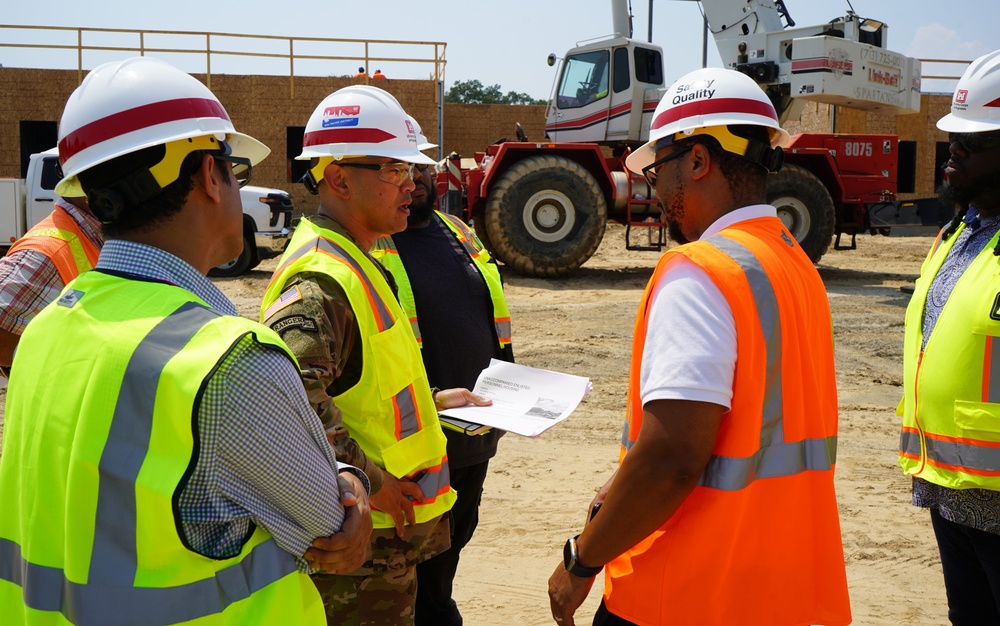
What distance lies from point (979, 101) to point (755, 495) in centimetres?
179

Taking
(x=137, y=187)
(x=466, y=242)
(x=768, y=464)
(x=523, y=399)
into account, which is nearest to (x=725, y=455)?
(x=768, y=464)

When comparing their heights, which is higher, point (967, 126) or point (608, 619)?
point (967, 126)

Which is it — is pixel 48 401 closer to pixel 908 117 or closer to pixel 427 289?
pixel 427 289

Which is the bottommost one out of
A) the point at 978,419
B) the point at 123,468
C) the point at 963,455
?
the point at 963,455

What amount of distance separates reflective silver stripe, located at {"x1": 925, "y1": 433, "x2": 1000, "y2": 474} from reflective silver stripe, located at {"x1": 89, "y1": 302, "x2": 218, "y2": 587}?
94.9 inches

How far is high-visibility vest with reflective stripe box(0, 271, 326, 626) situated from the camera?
1441 mm

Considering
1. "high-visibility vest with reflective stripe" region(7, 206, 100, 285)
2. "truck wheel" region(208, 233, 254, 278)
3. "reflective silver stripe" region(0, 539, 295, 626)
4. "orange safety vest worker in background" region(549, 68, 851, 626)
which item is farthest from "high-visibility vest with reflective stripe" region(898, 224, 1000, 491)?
"truck wheel" region(208, 233, 254, 278)

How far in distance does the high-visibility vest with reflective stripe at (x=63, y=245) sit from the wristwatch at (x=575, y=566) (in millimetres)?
2432

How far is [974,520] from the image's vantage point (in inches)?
109

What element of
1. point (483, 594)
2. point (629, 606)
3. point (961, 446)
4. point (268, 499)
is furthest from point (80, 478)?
point (483, 594)

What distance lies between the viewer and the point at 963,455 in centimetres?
279

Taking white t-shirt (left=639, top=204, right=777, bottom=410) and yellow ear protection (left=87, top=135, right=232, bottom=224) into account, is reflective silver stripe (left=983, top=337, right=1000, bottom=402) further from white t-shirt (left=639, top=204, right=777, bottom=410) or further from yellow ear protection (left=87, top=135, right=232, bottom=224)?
yellow ear protection (left=87, top=135, right=232, bottom=224)

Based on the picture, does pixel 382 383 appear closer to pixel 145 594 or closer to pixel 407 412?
pixel 407 412

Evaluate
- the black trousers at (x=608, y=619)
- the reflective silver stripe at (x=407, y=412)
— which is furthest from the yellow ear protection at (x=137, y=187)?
the black trousers at (x=608, y=619)
